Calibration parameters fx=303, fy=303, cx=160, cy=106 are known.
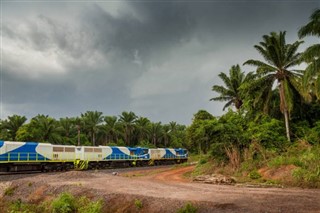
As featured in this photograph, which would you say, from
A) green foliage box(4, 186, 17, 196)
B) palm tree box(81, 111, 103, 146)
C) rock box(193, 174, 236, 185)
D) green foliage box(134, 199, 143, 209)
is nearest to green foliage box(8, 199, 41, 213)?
green foliage box(4, 186, 17, 196)

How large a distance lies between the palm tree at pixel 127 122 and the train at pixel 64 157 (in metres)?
25.2

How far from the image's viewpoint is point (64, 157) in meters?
40.9

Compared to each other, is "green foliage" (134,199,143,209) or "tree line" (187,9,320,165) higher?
"tree line" (187,9,320,165)

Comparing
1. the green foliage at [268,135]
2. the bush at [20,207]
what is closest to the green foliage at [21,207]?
the bush at [20,207]

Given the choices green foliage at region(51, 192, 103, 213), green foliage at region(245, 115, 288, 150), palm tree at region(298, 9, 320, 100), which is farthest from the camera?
green foliage at region(245, 115, 288, 150)

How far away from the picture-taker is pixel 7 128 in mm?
66250

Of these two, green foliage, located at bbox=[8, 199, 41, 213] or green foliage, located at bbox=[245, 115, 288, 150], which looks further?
green foliage, located at bbox=[245, 115, 288, 150]

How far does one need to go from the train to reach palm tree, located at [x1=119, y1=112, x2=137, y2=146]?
2519 cm

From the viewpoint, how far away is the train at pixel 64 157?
34938mm

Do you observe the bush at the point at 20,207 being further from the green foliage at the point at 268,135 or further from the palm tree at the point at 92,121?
the palm tree at the point at 92,121

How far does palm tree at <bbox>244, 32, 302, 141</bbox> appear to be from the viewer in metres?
31.2

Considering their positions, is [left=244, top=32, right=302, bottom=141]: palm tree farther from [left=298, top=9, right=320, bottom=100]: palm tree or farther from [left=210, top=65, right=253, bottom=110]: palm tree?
[left=210, top=65, right=253, bottom=110]: palm tree

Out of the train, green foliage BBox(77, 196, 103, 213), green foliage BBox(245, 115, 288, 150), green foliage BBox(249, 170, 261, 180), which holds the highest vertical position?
green foliage BBox(245, 115, 288, 150)

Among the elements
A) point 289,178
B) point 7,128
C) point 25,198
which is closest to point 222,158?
point 289,178
